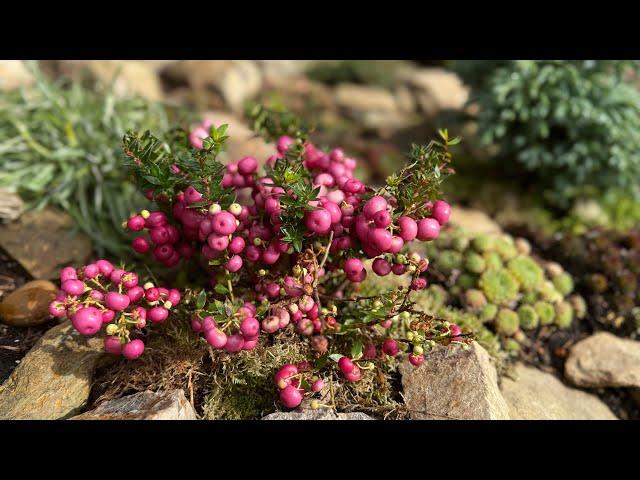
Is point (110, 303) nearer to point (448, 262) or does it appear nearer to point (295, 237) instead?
point (295, 237)

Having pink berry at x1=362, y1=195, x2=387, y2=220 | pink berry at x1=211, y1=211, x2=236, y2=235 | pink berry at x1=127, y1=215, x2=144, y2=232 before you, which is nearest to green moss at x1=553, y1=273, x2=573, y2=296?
pink berry at x1=362, y1=195, x2=387, y2=220

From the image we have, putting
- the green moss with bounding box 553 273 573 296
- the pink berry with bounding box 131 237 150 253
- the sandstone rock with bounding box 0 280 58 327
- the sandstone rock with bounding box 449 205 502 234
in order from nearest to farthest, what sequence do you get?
1. the pink berry with bounding box 131 237 150 253
2. the sandstone rock with bounding box 0 280 58 327
3. the green moss with bounding box 553 273 573 296
4. the sandstone rock with bounding box 449 205 502 234

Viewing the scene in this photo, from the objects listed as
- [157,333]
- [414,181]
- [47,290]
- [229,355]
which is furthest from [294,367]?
[47,290]

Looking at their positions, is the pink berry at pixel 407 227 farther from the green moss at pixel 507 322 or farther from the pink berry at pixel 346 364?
the green moss at pixel 507 322

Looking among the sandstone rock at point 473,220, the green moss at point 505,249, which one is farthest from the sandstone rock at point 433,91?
the green moss at point 505,249

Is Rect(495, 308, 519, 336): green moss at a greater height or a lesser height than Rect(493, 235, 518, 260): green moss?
lesser

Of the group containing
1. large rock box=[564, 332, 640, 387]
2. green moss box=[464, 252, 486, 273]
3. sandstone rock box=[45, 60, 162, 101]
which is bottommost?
large rock box=[564, 332, 640, 387]

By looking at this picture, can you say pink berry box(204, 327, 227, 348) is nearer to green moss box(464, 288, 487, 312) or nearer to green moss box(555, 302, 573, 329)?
green moss box(464, 288, 487, 312)
